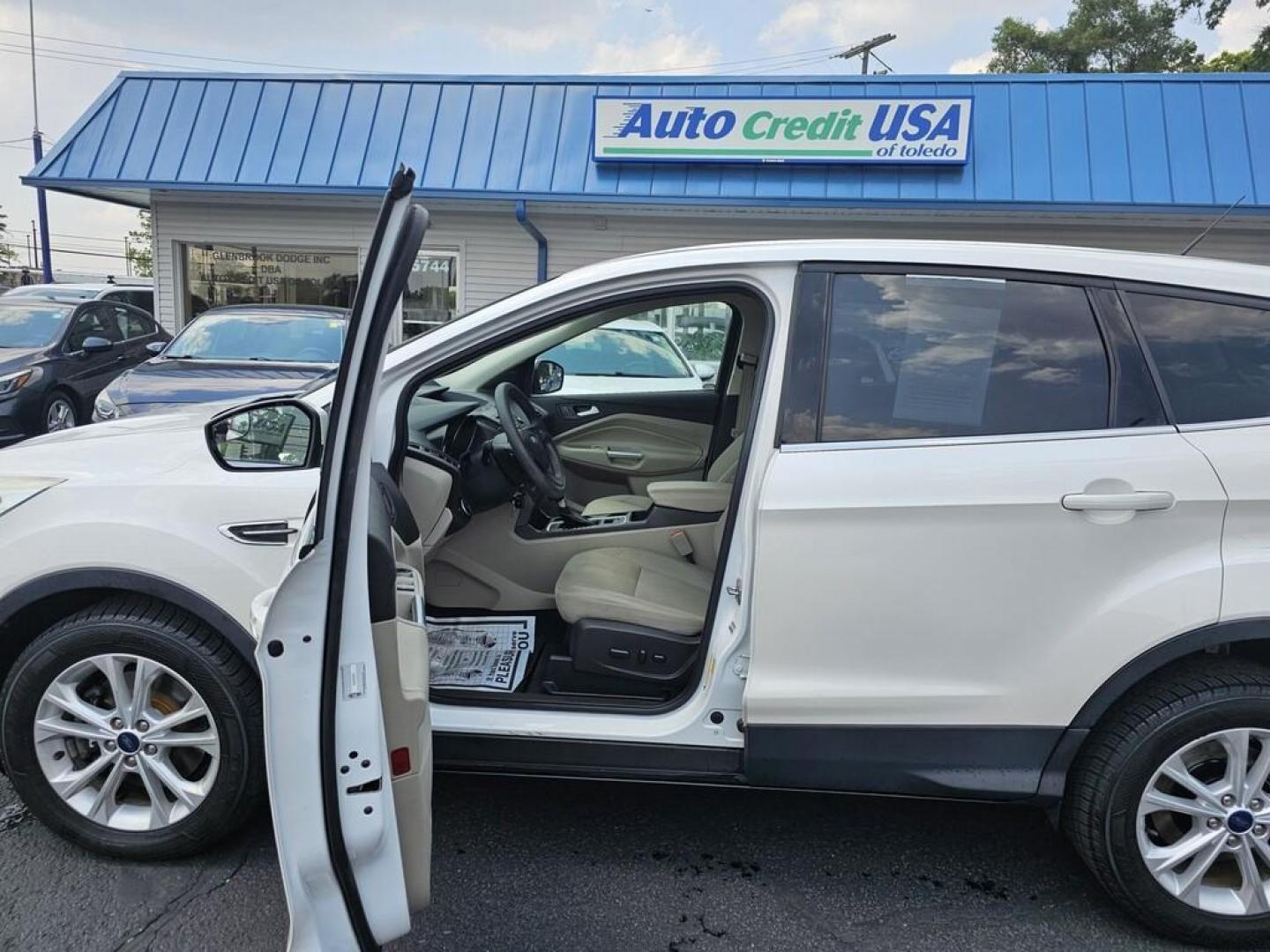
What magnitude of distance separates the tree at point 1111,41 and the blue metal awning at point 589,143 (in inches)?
1013

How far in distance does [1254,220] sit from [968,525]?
10047mm

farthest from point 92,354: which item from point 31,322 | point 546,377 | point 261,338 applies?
point 546,377

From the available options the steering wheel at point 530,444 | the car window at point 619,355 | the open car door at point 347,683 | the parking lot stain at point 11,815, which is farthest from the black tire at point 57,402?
the open car door at point 347,683

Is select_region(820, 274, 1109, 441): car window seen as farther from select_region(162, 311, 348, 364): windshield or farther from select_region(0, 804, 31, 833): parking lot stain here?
select_region(162, 311, 348, 364): windshield

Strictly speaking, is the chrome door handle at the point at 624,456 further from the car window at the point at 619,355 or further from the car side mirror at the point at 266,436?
the car window at the point at 619,355

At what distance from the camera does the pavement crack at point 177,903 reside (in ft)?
7.32

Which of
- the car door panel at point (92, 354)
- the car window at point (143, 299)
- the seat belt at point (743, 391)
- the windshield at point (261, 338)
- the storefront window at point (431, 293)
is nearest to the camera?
the seat belt at point (743, 391)

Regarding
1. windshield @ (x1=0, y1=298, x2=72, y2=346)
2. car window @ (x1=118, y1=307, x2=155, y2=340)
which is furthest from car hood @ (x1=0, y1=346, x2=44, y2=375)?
car window @ (x1=118, y1=307, x2=155, y2=340)

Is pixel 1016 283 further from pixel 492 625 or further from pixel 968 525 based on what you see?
pixel 492 625

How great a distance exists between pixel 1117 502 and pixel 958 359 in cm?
52

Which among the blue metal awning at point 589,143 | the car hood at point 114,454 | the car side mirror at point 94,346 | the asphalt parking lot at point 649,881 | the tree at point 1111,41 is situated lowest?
the asphalt parking lot at point 649,881

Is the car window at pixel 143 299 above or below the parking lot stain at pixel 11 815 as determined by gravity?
above

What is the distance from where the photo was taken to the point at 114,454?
8.25 ft

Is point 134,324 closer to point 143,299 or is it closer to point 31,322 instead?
point 31,322
